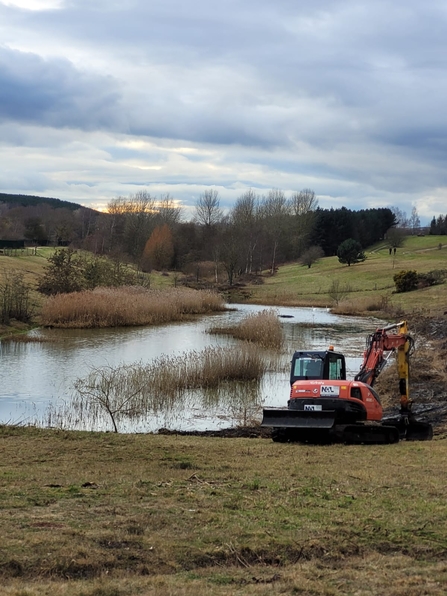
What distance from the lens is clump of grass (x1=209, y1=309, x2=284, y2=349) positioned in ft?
117

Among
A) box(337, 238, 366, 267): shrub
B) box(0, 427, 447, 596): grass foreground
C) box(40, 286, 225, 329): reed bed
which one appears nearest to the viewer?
box(0, 427, 447, 596): grass foreground

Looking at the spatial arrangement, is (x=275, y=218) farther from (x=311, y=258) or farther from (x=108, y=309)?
(x=108, y=309)

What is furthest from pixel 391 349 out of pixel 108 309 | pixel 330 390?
pixel 108 309

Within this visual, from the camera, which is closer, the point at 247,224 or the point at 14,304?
the point at 14,304

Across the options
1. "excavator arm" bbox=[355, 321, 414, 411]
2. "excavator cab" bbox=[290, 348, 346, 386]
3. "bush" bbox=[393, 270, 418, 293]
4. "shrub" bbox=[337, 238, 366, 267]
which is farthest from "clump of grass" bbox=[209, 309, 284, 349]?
"shrub" bbox=[337, 238, 366, 267]

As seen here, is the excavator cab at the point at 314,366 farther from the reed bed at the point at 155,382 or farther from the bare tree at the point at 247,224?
the bare tree at the point at 247,224

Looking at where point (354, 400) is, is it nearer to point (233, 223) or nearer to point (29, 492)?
point (29, 492)

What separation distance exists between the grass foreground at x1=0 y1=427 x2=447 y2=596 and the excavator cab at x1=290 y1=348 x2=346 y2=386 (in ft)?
13.4

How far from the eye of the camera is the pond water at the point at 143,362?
1970 cm

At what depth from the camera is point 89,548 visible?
23.0ft

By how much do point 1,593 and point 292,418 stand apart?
9.71 meters

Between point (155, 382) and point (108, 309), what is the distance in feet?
70.4

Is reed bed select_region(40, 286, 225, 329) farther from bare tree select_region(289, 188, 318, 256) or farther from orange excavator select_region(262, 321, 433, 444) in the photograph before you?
bare tree select_region(289, 188, 318, 256)

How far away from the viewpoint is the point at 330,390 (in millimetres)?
15453
